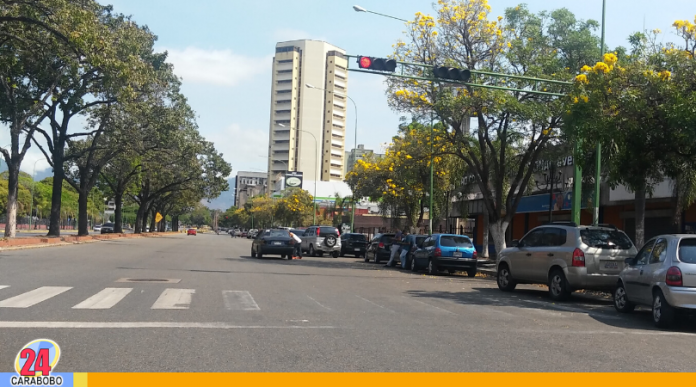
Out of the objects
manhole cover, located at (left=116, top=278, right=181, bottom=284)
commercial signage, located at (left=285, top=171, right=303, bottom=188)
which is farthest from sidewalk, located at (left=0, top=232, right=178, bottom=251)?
commercial signage, located at (left=285, top=171, right=303, bottom=188)

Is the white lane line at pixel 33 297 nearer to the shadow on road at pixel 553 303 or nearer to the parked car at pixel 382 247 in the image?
the shadow on road at pixel 553 303

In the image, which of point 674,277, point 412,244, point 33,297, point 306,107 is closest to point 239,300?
point 33,297

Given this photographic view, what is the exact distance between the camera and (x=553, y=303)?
588 inches

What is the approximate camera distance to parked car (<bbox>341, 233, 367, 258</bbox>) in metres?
38.4

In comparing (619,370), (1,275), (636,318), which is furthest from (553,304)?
(1,275)

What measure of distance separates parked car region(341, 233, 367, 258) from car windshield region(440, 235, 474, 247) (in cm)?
1523

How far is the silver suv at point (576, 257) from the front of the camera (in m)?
14.8

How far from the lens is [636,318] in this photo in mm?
12422

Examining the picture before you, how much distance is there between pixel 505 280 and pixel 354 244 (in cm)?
2109

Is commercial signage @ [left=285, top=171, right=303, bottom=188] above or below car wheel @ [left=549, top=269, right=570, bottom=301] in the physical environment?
above

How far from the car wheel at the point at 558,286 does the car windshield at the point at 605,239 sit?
3.15 ft

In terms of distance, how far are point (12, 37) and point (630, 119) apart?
62.3 ft

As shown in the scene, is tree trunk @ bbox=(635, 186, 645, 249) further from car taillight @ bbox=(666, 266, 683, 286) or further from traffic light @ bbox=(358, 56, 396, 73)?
car taillight @ bbox=(666, 266, 683, 286)
